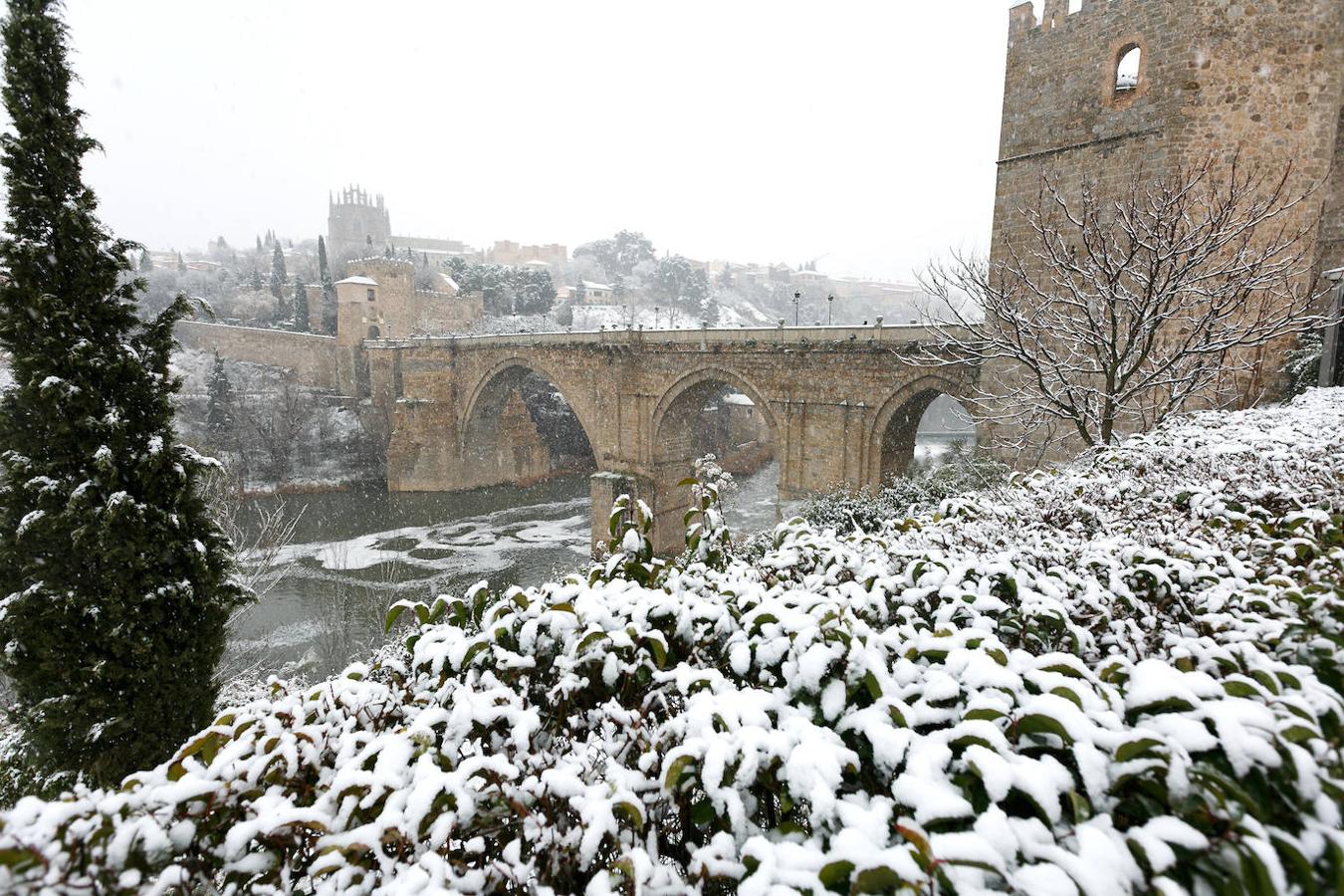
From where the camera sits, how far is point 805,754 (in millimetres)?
1388

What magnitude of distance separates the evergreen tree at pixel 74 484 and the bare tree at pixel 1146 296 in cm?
889

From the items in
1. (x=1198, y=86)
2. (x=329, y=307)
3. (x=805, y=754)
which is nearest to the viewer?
(x=805, y=754)

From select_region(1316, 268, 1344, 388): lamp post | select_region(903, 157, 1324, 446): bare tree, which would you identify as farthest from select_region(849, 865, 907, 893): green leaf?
select_region(1316, 268, 1344, 388): lamp post

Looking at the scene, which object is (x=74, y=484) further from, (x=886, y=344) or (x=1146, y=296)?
(x=886, y=344)

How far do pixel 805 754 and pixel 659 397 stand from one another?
58.7 feet

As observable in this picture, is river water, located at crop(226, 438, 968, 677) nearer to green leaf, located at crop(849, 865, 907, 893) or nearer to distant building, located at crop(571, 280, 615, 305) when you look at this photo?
green leaf, located at crop(849, 865, 907, 893)

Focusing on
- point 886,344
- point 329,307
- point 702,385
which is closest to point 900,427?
point 886,344

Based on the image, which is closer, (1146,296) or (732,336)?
(1146,296)

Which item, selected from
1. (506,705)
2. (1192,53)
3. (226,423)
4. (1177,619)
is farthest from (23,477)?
(226,423)

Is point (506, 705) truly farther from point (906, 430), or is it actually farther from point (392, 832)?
point (906, 430)

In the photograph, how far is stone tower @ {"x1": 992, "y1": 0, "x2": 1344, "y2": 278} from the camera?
7.48m

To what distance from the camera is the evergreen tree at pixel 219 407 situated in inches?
1143

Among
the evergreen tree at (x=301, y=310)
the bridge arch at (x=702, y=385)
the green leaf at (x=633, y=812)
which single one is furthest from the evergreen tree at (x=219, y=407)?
the green leaf at (x=633, y=812)

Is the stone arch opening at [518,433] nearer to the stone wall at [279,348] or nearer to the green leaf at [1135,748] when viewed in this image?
the stone wall at [279,348]
